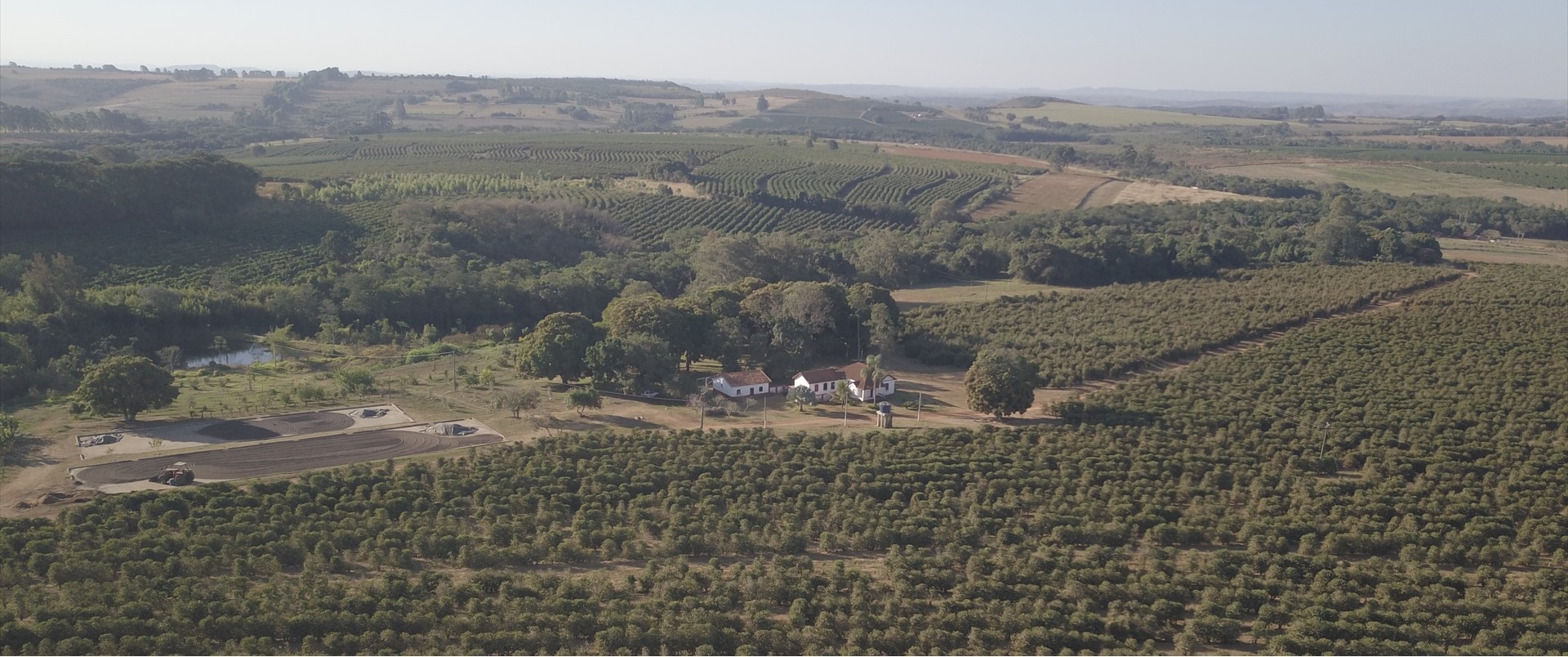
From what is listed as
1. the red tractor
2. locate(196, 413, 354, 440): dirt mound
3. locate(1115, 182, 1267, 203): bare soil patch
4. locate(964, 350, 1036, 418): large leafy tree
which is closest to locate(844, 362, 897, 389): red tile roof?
locate(964, 350, 1036, 418): large leafy tree

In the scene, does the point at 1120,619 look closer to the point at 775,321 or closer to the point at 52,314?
the point at 775,321

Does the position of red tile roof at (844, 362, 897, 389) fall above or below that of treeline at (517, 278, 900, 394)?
below

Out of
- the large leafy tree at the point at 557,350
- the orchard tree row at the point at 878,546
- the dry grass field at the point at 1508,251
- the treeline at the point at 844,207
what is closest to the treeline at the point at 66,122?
the treeline at the point at 844,207

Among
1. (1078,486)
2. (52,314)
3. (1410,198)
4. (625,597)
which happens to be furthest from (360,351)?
(1410,198)

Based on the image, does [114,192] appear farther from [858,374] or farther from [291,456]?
[858,374]

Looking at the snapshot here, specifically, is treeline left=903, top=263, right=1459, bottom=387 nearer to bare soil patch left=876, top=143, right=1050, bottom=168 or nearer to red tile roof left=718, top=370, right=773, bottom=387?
red tile roof left=718, top=370, right=773, bottom=387

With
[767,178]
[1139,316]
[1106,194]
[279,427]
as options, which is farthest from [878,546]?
[1106,194]

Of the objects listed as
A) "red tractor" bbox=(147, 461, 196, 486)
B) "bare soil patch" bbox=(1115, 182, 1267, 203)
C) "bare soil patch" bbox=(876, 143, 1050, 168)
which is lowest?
"red tractor" bbox=(147, 461, 196, 486)

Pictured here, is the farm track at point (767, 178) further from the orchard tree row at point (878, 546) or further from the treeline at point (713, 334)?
the orchard tree row at point (878, 546)
